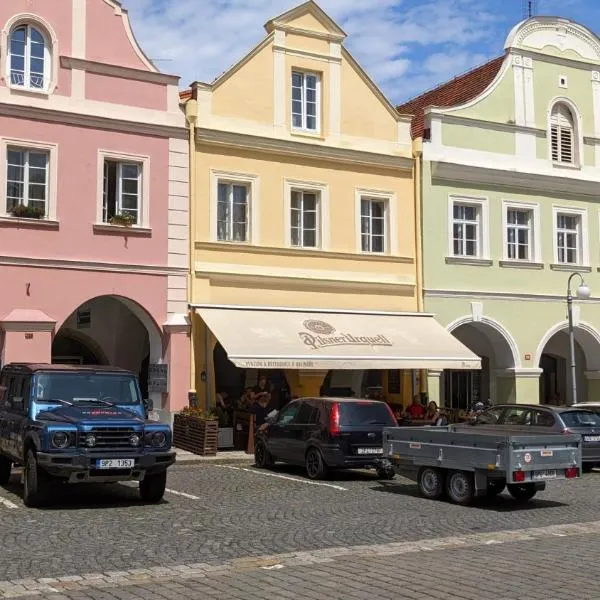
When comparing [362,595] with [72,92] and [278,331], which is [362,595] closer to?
[278,331]

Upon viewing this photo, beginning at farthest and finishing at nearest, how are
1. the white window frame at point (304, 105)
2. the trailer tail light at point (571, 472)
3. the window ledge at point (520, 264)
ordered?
the window ledge at point (520, 264), the white window frame at point (304, 105), the trailer tail light at point (571, 472)

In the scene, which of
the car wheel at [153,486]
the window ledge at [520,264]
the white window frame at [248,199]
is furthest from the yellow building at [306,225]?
the car wheel at [153,486]

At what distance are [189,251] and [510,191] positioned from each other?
392 inches

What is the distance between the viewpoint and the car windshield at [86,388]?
15.0 m

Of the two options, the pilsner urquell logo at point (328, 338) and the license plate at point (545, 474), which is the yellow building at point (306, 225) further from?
the license plate at point (545, 474)

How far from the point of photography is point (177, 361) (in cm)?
2306

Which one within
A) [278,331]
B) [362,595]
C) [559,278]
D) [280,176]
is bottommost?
[362,595]

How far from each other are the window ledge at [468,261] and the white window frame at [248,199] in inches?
229

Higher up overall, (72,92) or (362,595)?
(72,92)

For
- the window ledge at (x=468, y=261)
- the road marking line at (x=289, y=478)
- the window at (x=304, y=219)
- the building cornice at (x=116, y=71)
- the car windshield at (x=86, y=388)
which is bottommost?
the road marking line at (x=289, y=478)

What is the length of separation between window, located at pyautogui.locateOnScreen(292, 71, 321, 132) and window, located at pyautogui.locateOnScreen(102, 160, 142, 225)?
15.3 ft

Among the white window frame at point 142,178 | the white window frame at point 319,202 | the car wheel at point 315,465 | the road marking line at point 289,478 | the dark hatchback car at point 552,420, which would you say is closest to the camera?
the road marking line at point 289,478

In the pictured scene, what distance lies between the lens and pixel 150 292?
909 inches

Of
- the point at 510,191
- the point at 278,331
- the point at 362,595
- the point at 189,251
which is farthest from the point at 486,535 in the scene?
the point at 510,191
